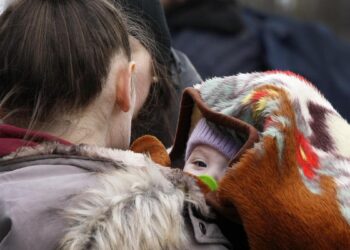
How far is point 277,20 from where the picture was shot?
5.19 m

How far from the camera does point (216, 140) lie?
1.85 meters

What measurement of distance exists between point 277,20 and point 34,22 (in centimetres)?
352

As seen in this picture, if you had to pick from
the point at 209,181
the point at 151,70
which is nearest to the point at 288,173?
the point at 209,181

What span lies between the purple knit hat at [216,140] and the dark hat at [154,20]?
0.59 metres

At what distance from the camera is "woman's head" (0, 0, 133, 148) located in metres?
1.75

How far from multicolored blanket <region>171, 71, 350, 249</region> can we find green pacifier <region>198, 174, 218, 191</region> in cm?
6

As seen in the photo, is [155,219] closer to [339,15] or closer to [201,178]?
[201,178]

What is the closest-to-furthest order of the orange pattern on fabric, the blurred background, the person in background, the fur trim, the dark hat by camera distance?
the fur trim, the orange pattern on fabric, the dark hat, the person in background, the blurred background

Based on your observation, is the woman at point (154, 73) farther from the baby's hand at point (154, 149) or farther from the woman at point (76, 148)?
the woman at point (76, 148)

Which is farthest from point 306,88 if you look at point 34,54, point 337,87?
point 337,87

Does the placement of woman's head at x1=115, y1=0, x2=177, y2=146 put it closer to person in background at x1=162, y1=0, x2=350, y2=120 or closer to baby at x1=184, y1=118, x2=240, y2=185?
baby at x1=184, y1=118, x2=240, y2=185

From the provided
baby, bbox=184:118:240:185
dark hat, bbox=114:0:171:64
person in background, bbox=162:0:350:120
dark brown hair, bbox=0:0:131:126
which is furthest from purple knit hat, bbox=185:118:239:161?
person in background, bbox=162:0:350:120

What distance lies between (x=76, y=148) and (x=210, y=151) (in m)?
0.30

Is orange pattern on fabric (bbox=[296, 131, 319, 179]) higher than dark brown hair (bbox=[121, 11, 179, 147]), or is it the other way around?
orange pattern on fabric (bbox=[296, 131, 319, 179])
